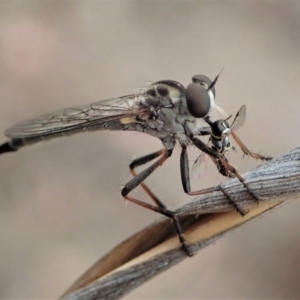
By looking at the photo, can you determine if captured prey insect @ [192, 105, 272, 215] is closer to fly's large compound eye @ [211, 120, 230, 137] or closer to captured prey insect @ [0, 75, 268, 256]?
fly's large compound eye @ [211, 120, 230, 137]

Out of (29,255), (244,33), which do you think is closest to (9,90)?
(29,255)

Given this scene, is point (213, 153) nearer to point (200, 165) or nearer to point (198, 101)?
point (200, 165)

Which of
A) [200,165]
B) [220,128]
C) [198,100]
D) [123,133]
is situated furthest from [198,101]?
[123,133]

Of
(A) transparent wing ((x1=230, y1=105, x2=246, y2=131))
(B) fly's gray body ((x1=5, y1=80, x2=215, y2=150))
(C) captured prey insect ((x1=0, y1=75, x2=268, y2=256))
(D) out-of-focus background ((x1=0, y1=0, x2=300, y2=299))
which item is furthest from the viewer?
(D) out-of-focus background ((x1=0, y1=0, x2=300, y2=299))

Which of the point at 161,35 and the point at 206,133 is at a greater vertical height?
the point at 161,35

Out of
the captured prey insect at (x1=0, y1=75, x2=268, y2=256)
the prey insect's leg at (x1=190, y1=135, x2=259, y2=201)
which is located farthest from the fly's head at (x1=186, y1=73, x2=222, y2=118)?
the prey insect's leg at (x1=190, y1=135, x2=259, y2=201)

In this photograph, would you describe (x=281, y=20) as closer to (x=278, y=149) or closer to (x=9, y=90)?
(x=278, y=149)

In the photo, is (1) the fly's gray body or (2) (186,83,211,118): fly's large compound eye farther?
(1) the fly's gray body
